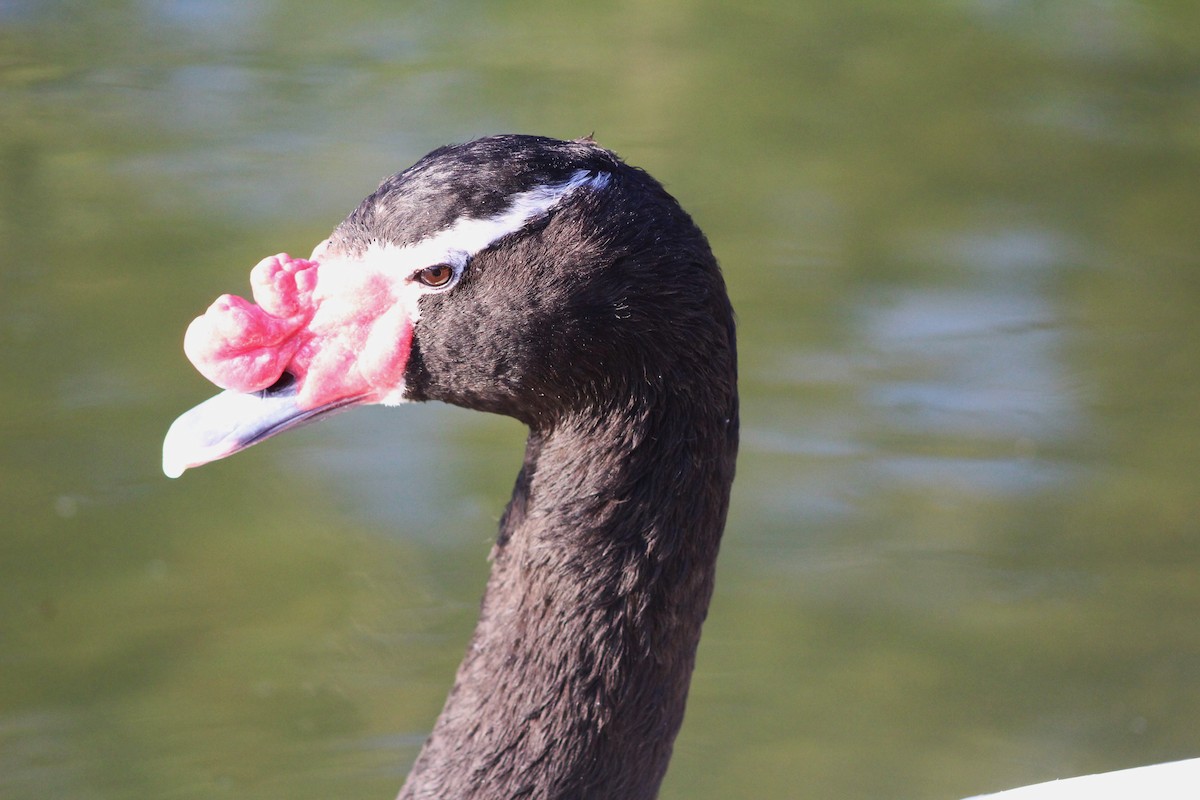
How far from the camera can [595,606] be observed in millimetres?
2883

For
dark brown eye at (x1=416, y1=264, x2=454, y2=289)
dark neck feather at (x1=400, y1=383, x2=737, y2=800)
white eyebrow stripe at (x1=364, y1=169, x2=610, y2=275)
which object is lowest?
dark neck feather at (x1=400, y1=383, x2=737, y2=800)

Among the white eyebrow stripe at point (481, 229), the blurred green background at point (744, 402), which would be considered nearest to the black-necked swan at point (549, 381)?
the white eyebrow stripe at point (481, 229)

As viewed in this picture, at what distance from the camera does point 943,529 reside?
4969 mm

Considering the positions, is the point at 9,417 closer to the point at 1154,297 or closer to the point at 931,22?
the point at 1154,297

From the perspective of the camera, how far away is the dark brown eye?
2.70 m

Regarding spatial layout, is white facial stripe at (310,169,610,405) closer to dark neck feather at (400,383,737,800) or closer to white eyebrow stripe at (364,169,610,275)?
white eyebrow stripe at (364,169,610,275)

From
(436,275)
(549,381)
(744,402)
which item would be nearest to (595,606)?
(549,381)

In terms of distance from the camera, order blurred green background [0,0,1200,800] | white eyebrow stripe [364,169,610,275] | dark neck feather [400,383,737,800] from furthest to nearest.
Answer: blurred green background [0,0,1200,800], dark neck feather [400,383,737,800], white eyebrow stripe [364,169,610,275]

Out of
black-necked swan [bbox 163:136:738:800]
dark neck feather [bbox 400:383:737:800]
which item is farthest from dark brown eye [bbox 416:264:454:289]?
dark neck feather [bbox 400:383:737:800]

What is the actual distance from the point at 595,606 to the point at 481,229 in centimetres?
80

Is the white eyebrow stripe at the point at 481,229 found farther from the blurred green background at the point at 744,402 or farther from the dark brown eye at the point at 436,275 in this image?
the blurred green background at the point at 744,402

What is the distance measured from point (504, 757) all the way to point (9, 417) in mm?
2880

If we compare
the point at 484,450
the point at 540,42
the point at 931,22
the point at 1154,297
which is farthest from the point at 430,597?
the point at 931,22

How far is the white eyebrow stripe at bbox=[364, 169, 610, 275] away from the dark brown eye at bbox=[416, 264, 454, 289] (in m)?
0.02
